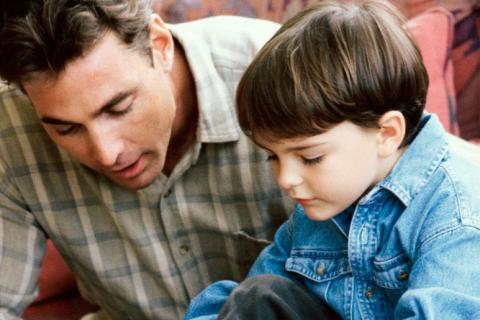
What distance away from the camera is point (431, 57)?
62.3 inches

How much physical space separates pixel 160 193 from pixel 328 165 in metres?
0.43

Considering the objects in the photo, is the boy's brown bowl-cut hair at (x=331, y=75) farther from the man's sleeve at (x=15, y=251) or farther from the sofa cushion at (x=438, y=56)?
the sofa cushion at (x=438, y=56)

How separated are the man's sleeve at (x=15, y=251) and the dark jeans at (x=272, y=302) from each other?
1.58 ft

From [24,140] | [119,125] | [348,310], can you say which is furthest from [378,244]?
[24,140]

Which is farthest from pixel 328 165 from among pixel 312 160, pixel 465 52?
pixel 465 52

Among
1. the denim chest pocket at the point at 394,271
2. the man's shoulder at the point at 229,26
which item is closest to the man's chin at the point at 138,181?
the man's shoulder at the point at 229,26

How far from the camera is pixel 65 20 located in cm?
100

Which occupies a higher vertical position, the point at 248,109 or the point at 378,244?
the point at 248,109

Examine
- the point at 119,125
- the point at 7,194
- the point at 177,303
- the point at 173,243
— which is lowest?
the point at 177,303

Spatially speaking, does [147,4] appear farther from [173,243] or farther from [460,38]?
[460,38]

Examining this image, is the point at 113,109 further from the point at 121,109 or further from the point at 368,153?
the point at 368,153

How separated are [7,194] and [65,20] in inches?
15.7

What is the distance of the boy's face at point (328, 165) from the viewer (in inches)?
35.5

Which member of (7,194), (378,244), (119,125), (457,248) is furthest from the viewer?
(7,194)
